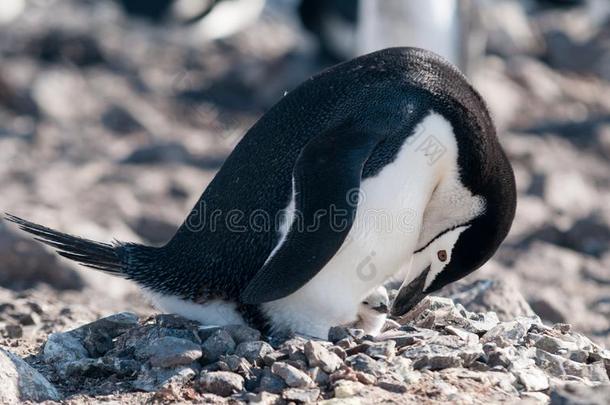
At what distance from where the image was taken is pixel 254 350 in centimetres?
366

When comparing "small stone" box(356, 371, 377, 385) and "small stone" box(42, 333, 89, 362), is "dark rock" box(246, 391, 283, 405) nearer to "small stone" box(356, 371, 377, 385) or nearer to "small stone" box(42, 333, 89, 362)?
"small stone" box(356, 371, 377, 385)

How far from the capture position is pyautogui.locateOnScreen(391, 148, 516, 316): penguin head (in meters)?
4.25

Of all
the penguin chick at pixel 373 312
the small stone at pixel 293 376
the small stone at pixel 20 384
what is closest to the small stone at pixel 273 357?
the small stone at pixel 293 376

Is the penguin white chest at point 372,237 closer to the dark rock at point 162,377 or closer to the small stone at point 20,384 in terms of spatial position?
the dark rock at point 162,377

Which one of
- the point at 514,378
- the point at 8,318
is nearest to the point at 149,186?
the point at 8,318

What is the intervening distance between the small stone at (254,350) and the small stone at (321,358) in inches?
5.9

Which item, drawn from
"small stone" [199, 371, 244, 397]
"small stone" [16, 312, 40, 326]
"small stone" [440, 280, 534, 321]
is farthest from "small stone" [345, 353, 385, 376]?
"small stone" [16, 312, 40, 326]

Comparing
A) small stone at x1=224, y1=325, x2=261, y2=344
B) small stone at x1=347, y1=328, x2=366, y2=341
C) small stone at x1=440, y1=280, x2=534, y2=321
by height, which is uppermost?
small stone at x1=440, y1=280, x2=534, y2=321

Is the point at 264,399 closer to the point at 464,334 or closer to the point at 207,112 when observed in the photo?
the point at 464,334

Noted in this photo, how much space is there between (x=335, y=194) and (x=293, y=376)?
603 mm

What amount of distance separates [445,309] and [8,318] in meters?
1.82

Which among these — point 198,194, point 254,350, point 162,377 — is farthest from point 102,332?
point 198,194

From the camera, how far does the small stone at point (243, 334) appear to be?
381 cm

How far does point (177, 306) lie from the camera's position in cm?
409
